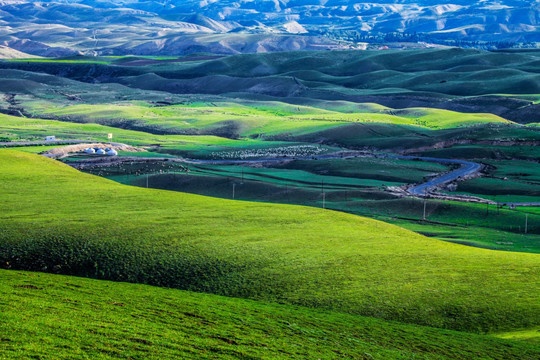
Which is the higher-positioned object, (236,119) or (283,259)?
(236,119)

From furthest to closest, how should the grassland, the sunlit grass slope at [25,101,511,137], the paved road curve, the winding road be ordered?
1. the sunlit grass slope at [25,101,511,137]
2. the winding road
3. the paved road curve
4. the grassland

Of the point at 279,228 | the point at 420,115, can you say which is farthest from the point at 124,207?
the point at 420,115

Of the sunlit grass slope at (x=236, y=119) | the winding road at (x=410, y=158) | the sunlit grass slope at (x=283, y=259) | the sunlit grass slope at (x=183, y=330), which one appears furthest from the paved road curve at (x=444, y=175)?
the sunlit grass slope at (x=183, y=330)

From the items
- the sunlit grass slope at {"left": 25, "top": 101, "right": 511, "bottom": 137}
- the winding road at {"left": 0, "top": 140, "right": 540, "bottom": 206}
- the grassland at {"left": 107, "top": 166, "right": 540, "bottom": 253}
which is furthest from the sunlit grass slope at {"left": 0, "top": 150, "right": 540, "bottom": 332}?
the sunlit grass slope at {"left": 25, "top": 101, "right": 511, "bottom": 137}

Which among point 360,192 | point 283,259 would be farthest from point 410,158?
point 283,259

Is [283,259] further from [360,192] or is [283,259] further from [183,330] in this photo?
[360,192]

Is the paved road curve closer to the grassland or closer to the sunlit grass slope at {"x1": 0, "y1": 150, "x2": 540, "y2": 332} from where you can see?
the grassland
